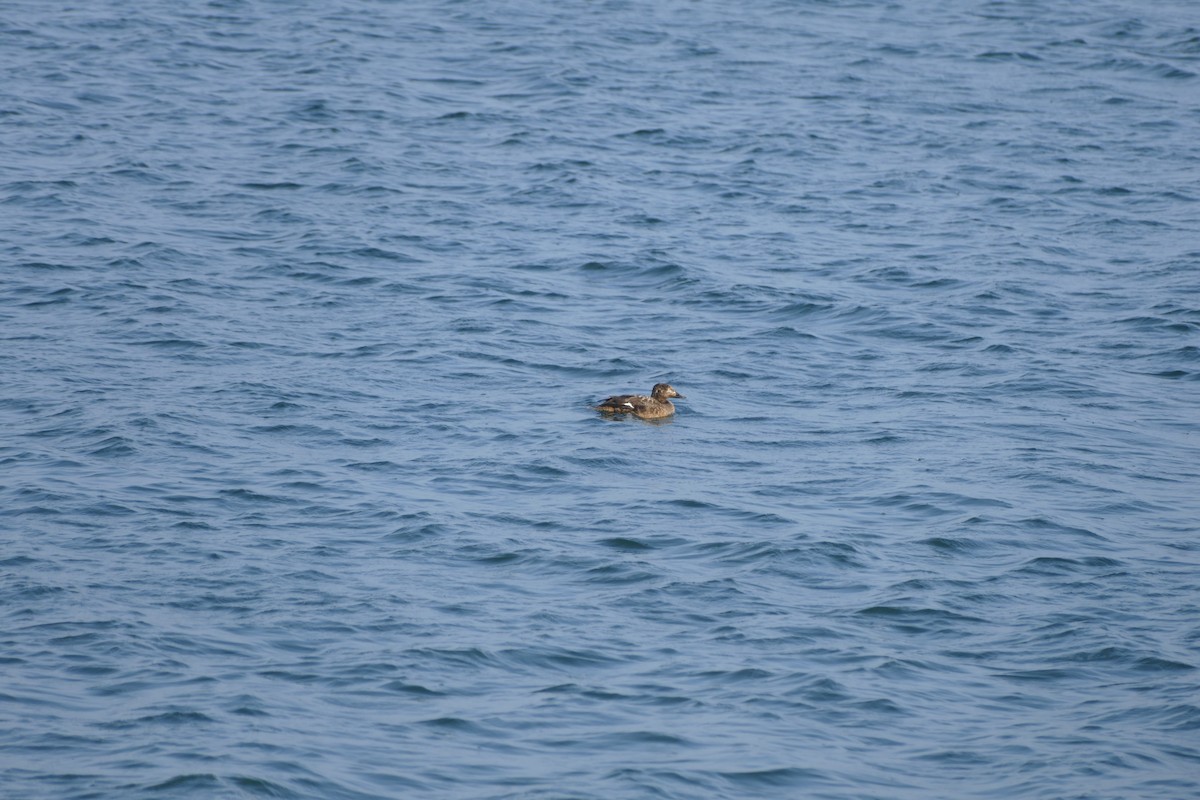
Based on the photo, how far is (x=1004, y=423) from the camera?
18859 millimetres

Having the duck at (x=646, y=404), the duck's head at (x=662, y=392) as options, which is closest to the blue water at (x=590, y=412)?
the duck at (x=646, y=404)

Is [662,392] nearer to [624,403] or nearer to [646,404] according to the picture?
[646,404]

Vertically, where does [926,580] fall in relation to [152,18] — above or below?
below

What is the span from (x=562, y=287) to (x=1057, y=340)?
6.94 m

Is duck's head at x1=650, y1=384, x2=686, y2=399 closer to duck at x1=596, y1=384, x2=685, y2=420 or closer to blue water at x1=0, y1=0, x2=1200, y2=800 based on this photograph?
duck at x1=596, y1=384, x2=685, y2=420

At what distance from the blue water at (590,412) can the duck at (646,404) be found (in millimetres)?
229

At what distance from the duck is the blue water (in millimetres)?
229

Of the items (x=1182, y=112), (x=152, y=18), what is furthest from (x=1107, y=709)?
(x=152, y=18)

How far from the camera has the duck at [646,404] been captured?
1817cm

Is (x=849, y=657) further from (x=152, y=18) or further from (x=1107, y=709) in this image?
(x=152, y=18)

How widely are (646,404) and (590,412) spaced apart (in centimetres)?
88

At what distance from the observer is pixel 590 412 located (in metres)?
18.9

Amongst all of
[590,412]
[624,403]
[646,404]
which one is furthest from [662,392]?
[590,412]

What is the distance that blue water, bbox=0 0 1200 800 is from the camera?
1190cm
